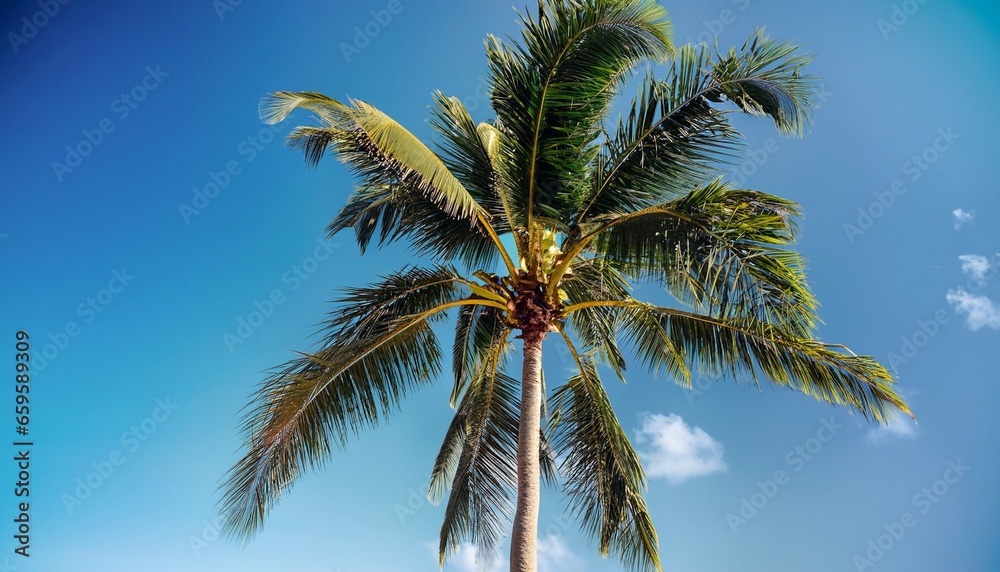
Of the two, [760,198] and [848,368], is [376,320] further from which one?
[848,368]

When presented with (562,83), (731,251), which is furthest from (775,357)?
(562,83)

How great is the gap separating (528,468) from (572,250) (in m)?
2.54

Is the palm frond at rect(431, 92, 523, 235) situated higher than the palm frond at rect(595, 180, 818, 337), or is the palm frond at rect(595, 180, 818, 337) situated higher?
the palm frond at rect(431, 92, 523, 235)

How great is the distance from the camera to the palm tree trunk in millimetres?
7582

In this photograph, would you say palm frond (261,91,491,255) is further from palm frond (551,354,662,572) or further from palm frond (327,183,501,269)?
palm frond (551,354,662,572)

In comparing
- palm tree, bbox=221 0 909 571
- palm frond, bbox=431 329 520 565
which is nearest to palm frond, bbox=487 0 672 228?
palm tree, bbox=221 0 909 571

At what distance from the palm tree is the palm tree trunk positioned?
22mm

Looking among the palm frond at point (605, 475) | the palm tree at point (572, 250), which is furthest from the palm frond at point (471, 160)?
the palm frond at point (605, 475)

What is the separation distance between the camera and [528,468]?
7910 millimetres

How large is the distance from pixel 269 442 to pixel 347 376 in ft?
A: 3.62

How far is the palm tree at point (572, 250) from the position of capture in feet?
23.2

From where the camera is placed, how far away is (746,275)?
22.2 ft

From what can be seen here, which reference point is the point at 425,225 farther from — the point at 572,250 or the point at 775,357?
the point at 775,357

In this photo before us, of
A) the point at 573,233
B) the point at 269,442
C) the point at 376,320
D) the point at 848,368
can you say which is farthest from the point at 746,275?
the point at 269,442
